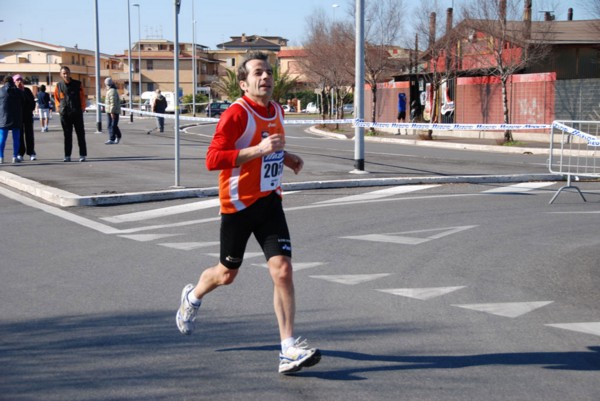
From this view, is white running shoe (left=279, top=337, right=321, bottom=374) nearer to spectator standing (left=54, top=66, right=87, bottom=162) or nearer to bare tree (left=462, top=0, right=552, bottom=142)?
spectator standing (left=54, top=66, right=87, bottom=162)

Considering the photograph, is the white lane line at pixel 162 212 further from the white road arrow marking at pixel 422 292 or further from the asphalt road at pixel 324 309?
the white road arrow marking at pixel 422 292

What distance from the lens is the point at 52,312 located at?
6047 millimetres

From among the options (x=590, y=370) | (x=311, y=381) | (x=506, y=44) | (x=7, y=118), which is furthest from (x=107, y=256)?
(x=506, y=44)

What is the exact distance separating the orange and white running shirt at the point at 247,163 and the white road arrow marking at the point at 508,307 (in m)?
2.15

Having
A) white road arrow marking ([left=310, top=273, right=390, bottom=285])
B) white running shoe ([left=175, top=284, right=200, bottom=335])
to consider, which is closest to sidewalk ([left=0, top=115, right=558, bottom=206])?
white road arrow marking ([left=310, top=273, right=390, bottom=285])

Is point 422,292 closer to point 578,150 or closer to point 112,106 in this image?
point 578,150

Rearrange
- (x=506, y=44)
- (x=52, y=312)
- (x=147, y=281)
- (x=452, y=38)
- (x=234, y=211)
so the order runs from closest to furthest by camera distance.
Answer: (x=234, y=211) → (x=52, y=312) → (x=147, y=281) → (x=506, y=44) → (x=452, y=38)

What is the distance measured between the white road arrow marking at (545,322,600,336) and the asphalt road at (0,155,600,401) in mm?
21

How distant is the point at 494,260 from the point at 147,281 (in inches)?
135

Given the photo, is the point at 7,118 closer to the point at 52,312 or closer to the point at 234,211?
the point at 52,312

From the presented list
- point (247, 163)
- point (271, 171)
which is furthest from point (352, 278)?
point (247, 163)

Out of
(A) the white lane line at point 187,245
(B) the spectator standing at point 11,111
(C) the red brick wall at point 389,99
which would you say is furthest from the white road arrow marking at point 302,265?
(C) the red brick wall at point 389,99

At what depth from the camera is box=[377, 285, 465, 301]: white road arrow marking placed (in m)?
6.63

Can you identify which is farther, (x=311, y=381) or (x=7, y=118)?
(x=7, y=118)
